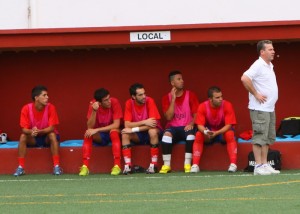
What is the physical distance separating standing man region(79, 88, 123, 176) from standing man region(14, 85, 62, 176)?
50cm

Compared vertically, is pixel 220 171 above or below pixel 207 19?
below

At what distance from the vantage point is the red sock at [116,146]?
49.4 ft

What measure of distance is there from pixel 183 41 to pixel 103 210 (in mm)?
5569

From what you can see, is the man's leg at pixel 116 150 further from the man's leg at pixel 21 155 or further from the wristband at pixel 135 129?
the man's leg at pixel 21 155

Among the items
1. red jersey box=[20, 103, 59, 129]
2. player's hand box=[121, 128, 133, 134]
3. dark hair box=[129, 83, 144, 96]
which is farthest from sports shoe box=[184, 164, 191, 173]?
red jersey box=[20, 103, 59, 129]

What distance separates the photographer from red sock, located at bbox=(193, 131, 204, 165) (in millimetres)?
14955

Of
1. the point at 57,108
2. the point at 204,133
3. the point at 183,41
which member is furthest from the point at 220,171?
the point at 57,108

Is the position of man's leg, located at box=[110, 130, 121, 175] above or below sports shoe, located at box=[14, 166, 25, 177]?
above

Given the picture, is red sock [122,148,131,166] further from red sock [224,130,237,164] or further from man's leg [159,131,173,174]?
red sock [224,130,237,164]

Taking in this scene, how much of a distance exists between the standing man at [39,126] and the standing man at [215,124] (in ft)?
7.28

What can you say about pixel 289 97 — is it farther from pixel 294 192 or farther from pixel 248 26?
pixel 294 192

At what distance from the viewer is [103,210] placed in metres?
10.2

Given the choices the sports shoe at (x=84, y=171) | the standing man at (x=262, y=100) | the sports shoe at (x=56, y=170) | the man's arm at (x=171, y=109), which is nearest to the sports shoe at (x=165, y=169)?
the man's arm at (x=171, y=109)

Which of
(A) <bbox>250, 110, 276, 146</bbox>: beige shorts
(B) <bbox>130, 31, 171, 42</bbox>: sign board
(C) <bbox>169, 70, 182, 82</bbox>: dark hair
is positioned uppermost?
(B) <bbox>130, 31, 171, 42</bbox>: sign board
